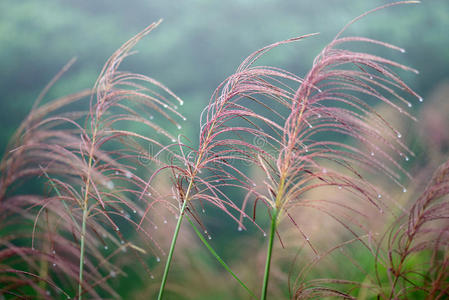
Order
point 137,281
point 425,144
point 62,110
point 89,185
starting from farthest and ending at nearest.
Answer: point 62,110, point 137,281, point 425,144, point 89,185

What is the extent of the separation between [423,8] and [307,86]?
202 centimetres

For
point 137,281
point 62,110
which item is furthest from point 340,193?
point 62,110

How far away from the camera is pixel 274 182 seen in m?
0.52

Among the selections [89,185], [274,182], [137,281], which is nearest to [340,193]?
[274,182]

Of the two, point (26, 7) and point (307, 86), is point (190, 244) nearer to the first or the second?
point (307, 86)

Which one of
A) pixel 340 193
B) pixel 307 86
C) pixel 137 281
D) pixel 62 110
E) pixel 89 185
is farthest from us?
pixel 62 110

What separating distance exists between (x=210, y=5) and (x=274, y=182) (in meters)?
1.82

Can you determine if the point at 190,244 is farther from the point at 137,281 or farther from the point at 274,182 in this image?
the point at 274,182

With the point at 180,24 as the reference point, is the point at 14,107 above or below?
below

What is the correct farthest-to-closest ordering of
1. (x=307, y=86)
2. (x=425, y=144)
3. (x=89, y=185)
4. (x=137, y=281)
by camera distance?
(x=137, y=281) → (x=425, y=144) → (x=89, y=185) → (x=307, y=86)

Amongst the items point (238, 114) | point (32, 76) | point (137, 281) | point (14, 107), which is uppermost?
point (32, 76)

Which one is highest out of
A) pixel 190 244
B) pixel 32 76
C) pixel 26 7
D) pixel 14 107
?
pixel 26 7

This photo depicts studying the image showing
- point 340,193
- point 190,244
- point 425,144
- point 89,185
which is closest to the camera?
point 89,185

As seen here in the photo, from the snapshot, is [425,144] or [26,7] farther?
[26,7]
